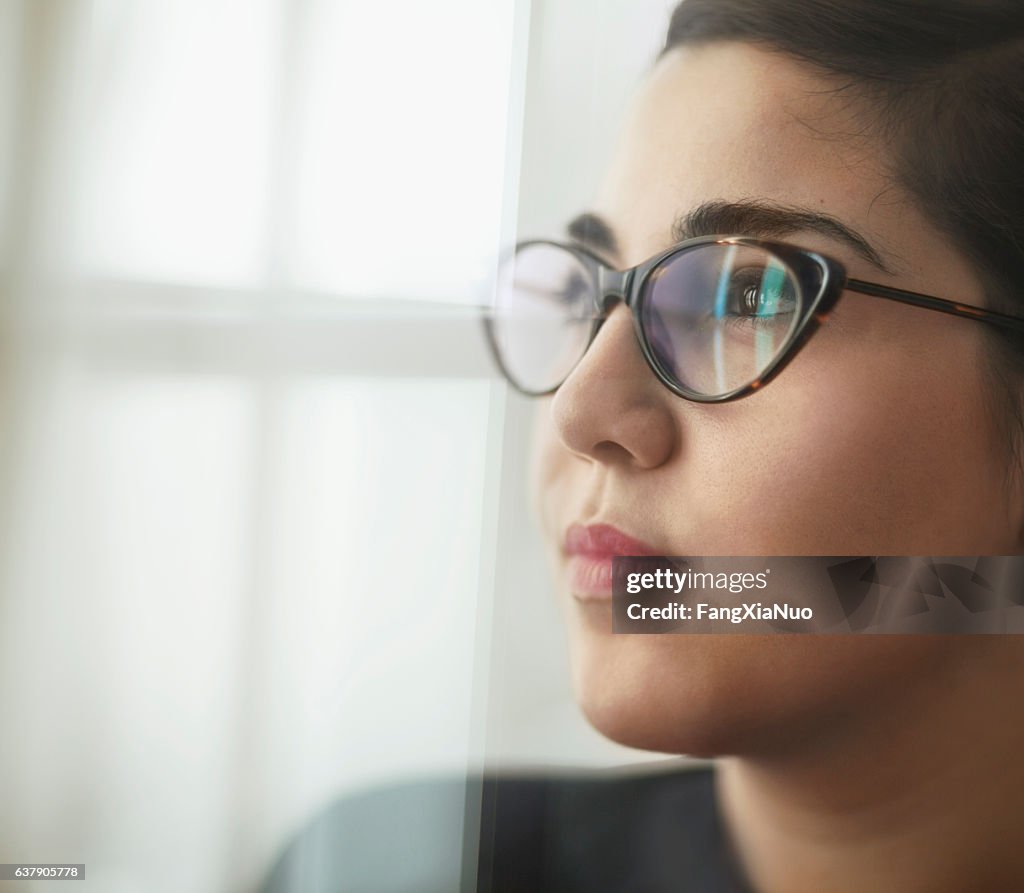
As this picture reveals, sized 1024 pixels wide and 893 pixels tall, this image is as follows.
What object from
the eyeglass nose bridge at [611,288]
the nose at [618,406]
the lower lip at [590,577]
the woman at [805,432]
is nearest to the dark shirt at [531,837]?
the woman at [805,432]

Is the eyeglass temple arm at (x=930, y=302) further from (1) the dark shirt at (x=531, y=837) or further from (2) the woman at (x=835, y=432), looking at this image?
(1) the dark shirt at (x=531, y=837)

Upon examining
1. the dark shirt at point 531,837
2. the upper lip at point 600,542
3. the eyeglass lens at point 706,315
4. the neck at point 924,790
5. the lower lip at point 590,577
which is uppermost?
the eyeglass lens at point 706,315

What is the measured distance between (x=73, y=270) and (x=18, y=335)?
67mm

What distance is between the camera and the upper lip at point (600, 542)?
0.72m

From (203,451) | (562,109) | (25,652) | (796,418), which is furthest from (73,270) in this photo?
(796,418)

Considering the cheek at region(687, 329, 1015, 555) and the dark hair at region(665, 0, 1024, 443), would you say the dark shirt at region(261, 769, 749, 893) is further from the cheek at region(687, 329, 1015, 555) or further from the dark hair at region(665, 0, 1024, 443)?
the dark hair at region(665, 0, 1024, 443)

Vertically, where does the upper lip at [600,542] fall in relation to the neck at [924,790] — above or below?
above

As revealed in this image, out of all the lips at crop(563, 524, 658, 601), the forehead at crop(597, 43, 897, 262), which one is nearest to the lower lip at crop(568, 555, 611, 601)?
the lips at crop(563, 524, 658, 601)

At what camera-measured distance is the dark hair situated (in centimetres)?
69

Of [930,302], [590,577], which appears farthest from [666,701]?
[930,302]

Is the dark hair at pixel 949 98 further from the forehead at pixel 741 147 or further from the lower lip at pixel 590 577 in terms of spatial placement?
the lower lip at pixel 590 577

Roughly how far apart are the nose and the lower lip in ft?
0.23

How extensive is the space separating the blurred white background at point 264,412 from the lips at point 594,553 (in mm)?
29

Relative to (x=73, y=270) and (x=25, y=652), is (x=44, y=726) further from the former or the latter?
(x=73, y=270)
